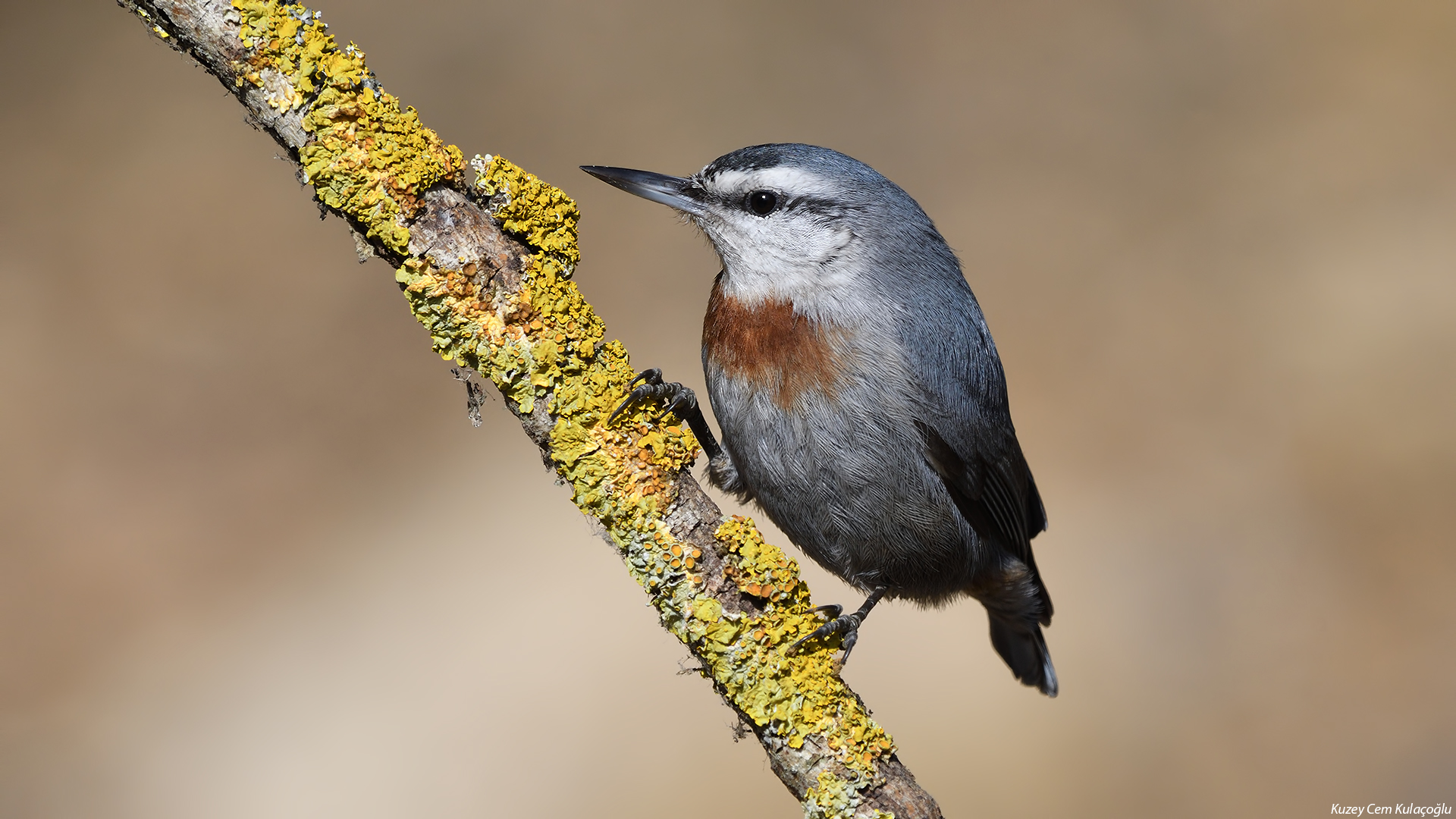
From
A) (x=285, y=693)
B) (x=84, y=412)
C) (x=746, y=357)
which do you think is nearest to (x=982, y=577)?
(x=746, y=357)

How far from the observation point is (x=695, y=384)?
5.70 meters

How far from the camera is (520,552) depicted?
209 inches

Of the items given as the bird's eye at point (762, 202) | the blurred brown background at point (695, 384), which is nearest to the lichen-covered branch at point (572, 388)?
the bird's eye at point (762, 202)

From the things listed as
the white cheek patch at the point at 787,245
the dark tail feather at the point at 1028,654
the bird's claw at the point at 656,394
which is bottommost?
the bird's claw at the point at 656,394

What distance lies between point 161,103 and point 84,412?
1878 millimetres

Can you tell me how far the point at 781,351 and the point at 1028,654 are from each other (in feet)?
7.22

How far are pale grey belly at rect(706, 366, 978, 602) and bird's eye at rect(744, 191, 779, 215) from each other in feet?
1.85

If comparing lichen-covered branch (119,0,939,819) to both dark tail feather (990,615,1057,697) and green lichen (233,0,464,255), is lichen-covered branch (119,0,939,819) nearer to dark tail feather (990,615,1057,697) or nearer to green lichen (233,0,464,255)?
green lichen (233,0,464,255)

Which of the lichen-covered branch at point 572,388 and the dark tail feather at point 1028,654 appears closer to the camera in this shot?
the lichen-covered branch at point 572,388

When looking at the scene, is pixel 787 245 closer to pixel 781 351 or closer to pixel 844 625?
pixel 781 351

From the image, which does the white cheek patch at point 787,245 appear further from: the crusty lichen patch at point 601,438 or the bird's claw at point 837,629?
the bird's claw at point 837,629

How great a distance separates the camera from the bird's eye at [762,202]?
10.8 feet

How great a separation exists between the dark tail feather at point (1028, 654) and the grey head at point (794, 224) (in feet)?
6.26

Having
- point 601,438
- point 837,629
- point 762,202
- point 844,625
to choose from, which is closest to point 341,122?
point 601,438
